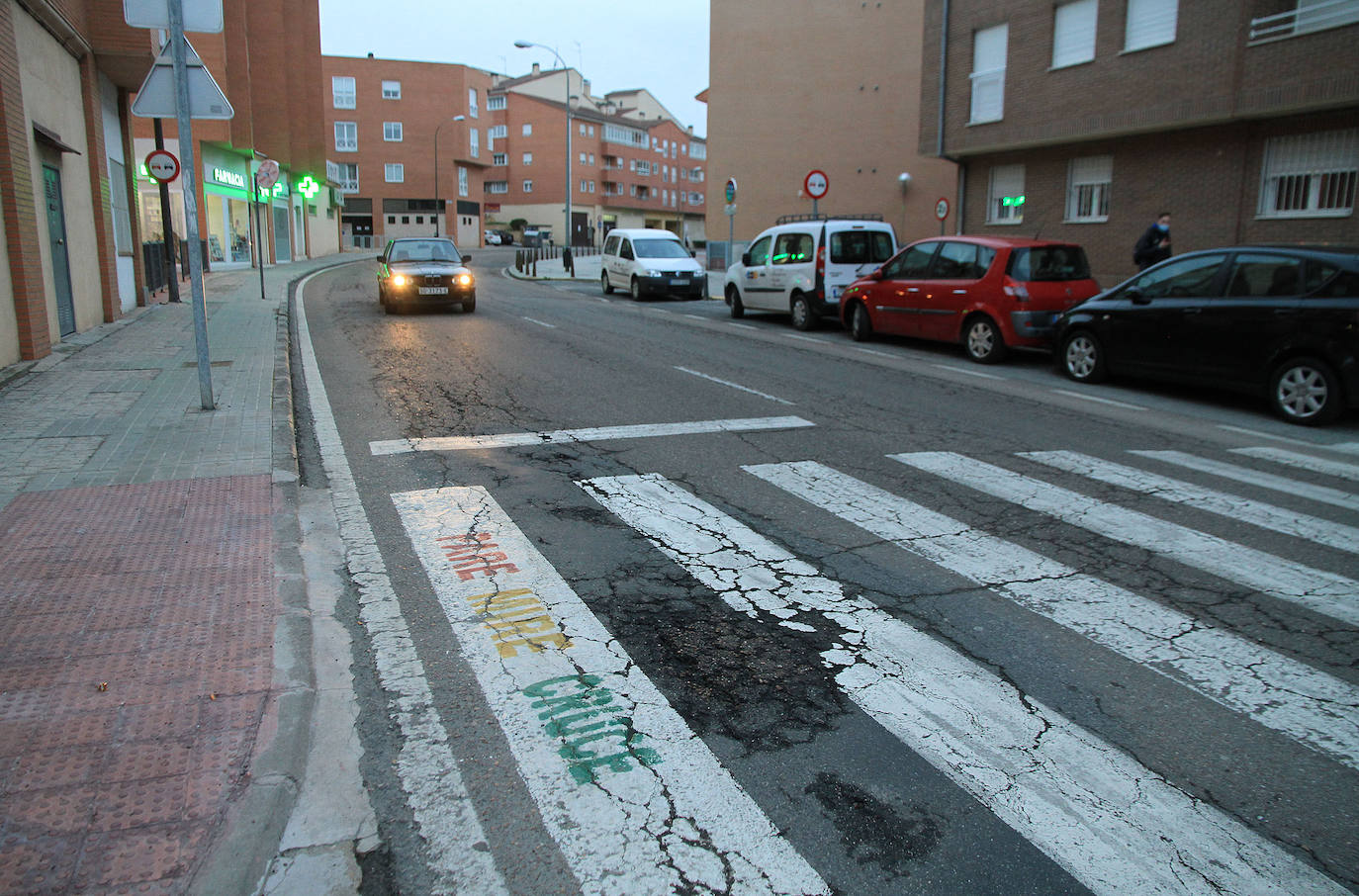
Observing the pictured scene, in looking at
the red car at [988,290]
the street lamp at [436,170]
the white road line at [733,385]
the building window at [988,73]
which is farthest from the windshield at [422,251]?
the street lamp at [436,170]

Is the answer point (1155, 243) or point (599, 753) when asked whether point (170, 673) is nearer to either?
point (599, 753)

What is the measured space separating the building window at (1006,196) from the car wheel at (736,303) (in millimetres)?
7573

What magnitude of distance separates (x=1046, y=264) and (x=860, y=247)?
4452 millimetres

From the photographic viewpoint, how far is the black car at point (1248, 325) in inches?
342

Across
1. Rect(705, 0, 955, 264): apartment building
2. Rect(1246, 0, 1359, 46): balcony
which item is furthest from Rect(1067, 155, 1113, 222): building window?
Rect(705, 0, 955, 264): apartment building

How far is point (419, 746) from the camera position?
3248mm

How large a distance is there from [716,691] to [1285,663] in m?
2.33

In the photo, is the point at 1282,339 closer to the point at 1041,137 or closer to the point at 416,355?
the point at 416,355

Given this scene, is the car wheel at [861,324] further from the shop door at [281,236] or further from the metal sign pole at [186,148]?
the shop door at [281,236]

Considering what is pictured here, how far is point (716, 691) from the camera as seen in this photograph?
3641 millimetres

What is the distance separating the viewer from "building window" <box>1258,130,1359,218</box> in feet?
52.5

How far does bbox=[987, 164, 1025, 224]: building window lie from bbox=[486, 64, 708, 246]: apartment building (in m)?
62.6

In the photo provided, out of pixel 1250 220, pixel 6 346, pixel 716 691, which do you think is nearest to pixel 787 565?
pixel 716 691

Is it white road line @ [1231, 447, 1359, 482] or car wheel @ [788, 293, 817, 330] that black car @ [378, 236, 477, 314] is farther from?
white road line @ [1231, 447, 1359, 482]
